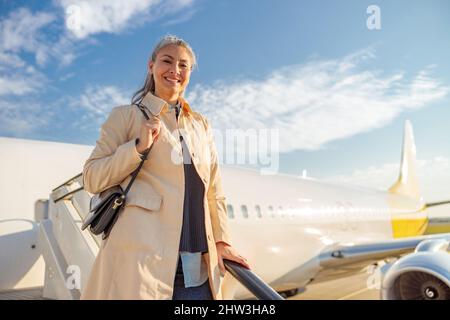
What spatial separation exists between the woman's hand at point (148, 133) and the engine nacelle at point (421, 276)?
4.52 m

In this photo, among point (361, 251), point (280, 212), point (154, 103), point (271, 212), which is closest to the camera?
point (154, 103)

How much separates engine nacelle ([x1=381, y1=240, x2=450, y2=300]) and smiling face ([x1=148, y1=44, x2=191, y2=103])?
14.5 feet

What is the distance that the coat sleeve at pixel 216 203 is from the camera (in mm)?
1573

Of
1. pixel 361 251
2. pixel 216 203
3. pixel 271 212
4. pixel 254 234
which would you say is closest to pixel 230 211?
pixel 254 234

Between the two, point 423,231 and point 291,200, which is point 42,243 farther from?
point 423,231

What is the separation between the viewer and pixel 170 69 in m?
1.47

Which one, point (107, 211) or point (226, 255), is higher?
point (107, 211)

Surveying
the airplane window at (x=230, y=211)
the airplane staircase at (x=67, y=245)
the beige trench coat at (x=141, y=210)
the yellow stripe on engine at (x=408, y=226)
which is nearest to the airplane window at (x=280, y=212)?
the airplane window at (x=230, y=211)

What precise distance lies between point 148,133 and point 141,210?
0.26 metres

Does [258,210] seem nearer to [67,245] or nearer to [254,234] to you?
[254,234]

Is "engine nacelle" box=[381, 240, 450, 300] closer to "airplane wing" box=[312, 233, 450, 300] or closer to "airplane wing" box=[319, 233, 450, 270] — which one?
"airplane wing" box=[312, 233, 450, 300]

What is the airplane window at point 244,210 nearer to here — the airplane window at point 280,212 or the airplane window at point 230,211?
the airplane window at point 230,211

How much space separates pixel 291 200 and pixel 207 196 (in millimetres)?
6259

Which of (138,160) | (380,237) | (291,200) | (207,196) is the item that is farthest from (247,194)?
(380,237)
